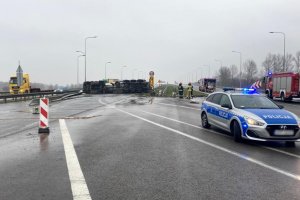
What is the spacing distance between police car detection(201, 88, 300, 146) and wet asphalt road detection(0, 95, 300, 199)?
323 millimetres

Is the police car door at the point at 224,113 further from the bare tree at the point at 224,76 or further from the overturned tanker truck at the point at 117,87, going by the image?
the bare tree at the point at 224,76

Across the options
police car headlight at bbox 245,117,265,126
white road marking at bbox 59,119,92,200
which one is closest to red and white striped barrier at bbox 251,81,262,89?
police car headlight at bbox 245,117,265,126

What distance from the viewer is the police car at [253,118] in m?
10.2

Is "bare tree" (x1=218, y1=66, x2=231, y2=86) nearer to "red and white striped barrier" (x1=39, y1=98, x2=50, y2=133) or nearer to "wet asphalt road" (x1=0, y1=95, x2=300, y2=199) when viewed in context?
"red and white striped barrier" (x1=39, y1=98, x2=50, y2=133)

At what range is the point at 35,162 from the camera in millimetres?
8008

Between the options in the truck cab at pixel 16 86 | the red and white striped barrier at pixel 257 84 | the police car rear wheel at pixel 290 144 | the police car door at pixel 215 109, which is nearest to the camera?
the police car rear wheel at pixel 290 144

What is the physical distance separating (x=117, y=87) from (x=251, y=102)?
1809 inches

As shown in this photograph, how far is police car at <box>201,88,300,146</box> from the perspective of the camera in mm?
10188

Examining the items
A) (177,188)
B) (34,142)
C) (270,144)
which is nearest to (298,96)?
(270,144)

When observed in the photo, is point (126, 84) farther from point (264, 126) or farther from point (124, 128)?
point (264, 126)

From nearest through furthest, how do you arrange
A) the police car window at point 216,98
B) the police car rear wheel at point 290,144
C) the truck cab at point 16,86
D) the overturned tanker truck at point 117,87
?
the police car rear wheel at point 290,144 < the police car window at point 216,98 < the truck cab at point 16,86 < the overturned tanker truck at point 117,87

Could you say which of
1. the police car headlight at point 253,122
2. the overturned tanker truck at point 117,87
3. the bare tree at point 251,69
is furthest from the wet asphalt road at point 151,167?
the bare tree at point 251,69

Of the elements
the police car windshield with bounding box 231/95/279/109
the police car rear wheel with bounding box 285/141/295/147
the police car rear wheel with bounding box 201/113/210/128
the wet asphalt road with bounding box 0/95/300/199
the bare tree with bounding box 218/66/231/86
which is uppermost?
the bare tree with bounding box 218/66/231/86

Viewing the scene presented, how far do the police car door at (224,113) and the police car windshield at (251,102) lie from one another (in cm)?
23
